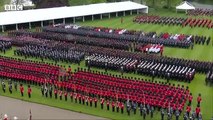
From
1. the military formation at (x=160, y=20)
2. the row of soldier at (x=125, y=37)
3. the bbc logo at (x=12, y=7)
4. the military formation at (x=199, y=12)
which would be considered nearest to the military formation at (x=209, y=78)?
the row of soldier at (x=125, y=37)

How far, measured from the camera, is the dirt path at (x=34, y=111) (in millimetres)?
21422

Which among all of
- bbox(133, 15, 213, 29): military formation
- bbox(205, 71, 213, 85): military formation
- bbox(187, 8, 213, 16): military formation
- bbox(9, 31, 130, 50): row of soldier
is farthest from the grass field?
bbox(187, 8, 213, 16): military formation

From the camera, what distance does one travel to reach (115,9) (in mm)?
55188

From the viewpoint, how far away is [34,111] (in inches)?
878

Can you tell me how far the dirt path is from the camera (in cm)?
2142

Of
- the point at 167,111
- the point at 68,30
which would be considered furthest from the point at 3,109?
the point at 68,30

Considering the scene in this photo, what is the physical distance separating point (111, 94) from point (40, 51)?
43.3 feet

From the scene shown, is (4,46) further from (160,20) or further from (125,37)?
(160,20)

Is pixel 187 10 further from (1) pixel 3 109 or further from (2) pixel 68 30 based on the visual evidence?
(1) pixel 3 109

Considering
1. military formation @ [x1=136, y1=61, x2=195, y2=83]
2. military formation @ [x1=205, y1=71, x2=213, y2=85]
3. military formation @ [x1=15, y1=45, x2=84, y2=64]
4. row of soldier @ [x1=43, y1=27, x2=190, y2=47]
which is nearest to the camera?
military formation @ [x1=205, y1=71, x2=213, y2=85]

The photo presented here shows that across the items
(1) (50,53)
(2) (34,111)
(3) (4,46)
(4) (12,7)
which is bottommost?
(2) (34,111)

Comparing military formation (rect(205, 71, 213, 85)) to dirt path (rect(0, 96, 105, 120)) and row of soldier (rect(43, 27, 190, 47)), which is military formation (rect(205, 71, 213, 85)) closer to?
dirt path (rect(0, 96, 105, 120))

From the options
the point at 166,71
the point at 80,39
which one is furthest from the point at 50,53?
the point at 166,71

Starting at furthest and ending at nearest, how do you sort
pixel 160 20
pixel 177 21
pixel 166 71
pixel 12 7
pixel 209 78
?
pixel 12 7, pixel 160 20, pixel 177 21, pixel 166 71, pixel 209 78
